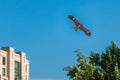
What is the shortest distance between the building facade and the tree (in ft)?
346

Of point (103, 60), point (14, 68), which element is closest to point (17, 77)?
point (14, 68)

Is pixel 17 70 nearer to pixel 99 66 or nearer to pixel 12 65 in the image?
pixel 12 65

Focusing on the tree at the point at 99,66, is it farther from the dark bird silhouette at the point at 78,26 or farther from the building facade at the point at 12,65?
the building facade at the point at 12,65

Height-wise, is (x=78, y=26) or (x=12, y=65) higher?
(x=12, y=65)

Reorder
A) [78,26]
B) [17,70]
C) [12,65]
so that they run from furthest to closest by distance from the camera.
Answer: [17,70] < [12,65] < [78,26]

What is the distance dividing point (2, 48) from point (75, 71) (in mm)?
114024

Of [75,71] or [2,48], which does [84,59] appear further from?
[2,48]

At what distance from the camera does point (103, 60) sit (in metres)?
59.7

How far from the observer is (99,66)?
196 feet

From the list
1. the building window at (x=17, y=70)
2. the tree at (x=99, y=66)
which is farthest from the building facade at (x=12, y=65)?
the tree at (x=99, y=66)

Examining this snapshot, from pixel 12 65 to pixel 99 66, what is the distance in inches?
4397

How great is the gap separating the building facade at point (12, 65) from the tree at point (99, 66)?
105358 millimetres

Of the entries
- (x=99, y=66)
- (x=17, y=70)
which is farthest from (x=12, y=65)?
(x=99, y=66)

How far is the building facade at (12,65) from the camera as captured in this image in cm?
16625
